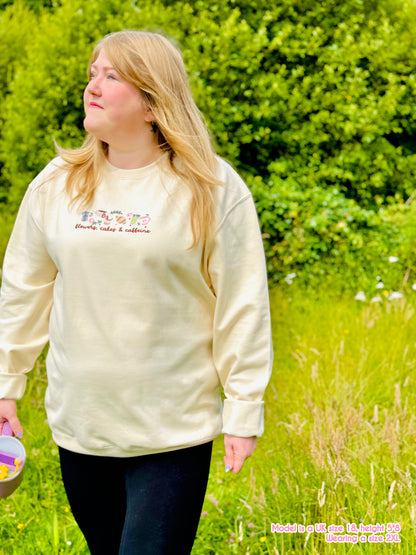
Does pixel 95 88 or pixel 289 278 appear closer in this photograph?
pixel 95 88

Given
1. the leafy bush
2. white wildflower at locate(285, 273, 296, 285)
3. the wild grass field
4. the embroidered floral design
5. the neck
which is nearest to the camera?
the embroidered floral design

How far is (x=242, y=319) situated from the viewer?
2.06 metres

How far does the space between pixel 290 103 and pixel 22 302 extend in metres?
5.58

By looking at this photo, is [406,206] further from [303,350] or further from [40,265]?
[40,265]

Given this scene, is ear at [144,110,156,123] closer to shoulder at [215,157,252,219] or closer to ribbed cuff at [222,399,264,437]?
shoulder at [215,157,252,219]

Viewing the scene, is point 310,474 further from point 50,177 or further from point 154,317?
point 50,177

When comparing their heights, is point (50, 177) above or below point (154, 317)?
above

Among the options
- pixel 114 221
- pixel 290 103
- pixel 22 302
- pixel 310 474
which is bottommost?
pixel 290 103

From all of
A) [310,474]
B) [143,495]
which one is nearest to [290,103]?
[310,474]

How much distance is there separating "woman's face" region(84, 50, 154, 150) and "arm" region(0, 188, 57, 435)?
30cm

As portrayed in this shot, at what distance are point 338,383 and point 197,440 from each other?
6.72ft

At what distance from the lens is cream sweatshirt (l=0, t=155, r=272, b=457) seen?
2.01 m

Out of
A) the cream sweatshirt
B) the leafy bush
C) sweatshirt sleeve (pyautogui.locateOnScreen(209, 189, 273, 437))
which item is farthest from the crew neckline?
the leafy bush

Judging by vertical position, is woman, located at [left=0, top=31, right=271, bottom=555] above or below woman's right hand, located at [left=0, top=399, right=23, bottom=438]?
above
